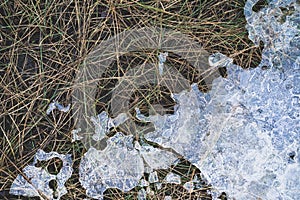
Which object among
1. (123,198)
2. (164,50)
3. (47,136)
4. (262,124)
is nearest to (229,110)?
(262,124)

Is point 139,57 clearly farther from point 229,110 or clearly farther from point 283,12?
point 283,12

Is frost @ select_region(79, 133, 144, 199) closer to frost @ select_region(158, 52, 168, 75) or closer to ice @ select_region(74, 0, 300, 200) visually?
ice @ select_region(74, 0, 300, 200)

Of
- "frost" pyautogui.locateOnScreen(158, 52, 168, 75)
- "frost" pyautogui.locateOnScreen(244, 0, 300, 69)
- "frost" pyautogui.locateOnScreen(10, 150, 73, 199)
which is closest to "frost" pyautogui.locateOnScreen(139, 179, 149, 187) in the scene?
"frost" pyautogui.locateOnScreen(10, 150, 73, 199)

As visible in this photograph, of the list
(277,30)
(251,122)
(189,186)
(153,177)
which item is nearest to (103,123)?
(153,177)

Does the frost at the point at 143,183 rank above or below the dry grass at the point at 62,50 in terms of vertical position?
below

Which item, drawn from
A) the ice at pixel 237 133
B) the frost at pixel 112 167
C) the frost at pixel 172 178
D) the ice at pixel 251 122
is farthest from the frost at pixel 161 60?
the frost at pixel 172 178

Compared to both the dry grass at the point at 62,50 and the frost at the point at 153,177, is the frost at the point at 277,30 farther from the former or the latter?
the frost at the point at 153,177
